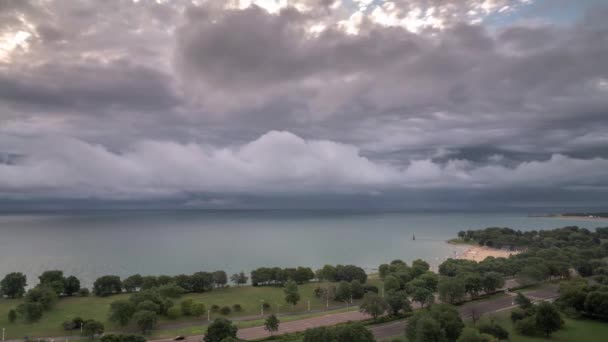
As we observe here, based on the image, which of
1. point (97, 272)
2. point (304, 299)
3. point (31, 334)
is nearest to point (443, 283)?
point (304, 299)

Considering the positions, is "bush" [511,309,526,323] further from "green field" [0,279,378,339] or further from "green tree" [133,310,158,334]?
"green tree" [133,310,158,334]

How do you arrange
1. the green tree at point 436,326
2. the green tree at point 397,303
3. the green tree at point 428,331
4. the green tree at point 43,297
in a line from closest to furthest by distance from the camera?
the green tree at point 428,331 → the green tree at point 436,326 → the green tree at point 397,303 → the green tree at point 43,297

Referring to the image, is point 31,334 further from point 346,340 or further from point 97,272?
point 97,272

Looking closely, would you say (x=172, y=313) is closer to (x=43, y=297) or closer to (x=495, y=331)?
(x=43, y=297)

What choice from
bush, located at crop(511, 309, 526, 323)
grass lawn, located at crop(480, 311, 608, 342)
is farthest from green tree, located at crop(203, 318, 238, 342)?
bush, located at crop(511, 309, 526, 323)

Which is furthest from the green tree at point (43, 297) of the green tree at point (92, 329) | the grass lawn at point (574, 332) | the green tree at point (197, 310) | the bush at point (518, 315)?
the bush at point (518, 315)

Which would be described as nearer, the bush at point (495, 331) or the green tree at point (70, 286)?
the bush at point (495, 331)

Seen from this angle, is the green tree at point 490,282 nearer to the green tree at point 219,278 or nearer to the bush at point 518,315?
the bush at point 518,315
